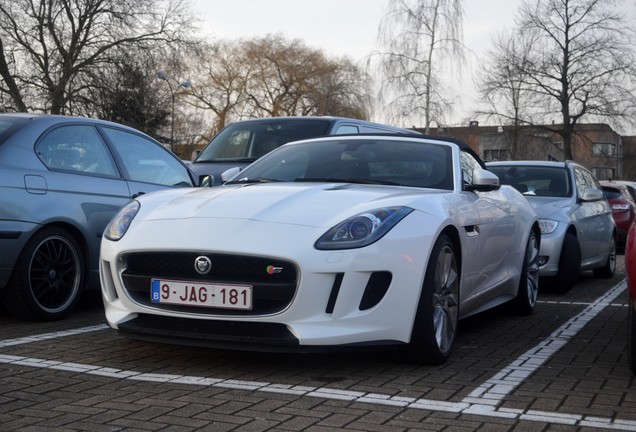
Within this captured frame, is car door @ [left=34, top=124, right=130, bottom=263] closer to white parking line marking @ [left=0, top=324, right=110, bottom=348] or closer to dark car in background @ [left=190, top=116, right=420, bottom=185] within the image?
white parking line marking @ [left=0, top=324, right=110, bottom=348]

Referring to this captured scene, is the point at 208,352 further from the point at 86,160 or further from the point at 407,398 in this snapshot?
the point at 86,160

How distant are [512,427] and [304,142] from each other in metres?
3.25

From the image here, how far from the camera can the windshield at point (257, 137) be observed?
11586 mm

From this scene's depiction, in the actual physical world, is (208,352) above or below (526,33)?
below

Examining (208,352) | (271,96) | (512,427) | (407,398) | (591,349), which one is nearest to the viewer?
(512,427)

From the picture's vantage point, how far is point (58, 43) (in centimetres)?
3791

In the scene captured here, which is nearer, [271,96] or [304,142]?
[304,142]

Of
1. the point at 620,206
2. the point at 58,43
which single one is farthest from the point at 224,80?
the point at 620,206

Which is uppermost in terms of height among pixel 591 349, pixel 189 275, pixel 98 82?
pixel 98 82

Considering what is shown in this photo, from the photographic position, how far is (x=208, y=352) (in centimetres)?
538

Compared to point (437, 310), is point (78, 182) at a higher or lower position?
higher

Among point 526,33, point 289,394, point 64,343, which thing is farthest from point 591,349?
point 526,33

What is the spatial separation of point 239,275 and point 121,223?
100cm

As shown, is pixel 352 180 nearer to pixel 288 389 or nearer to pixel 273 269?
pixel 273 269
